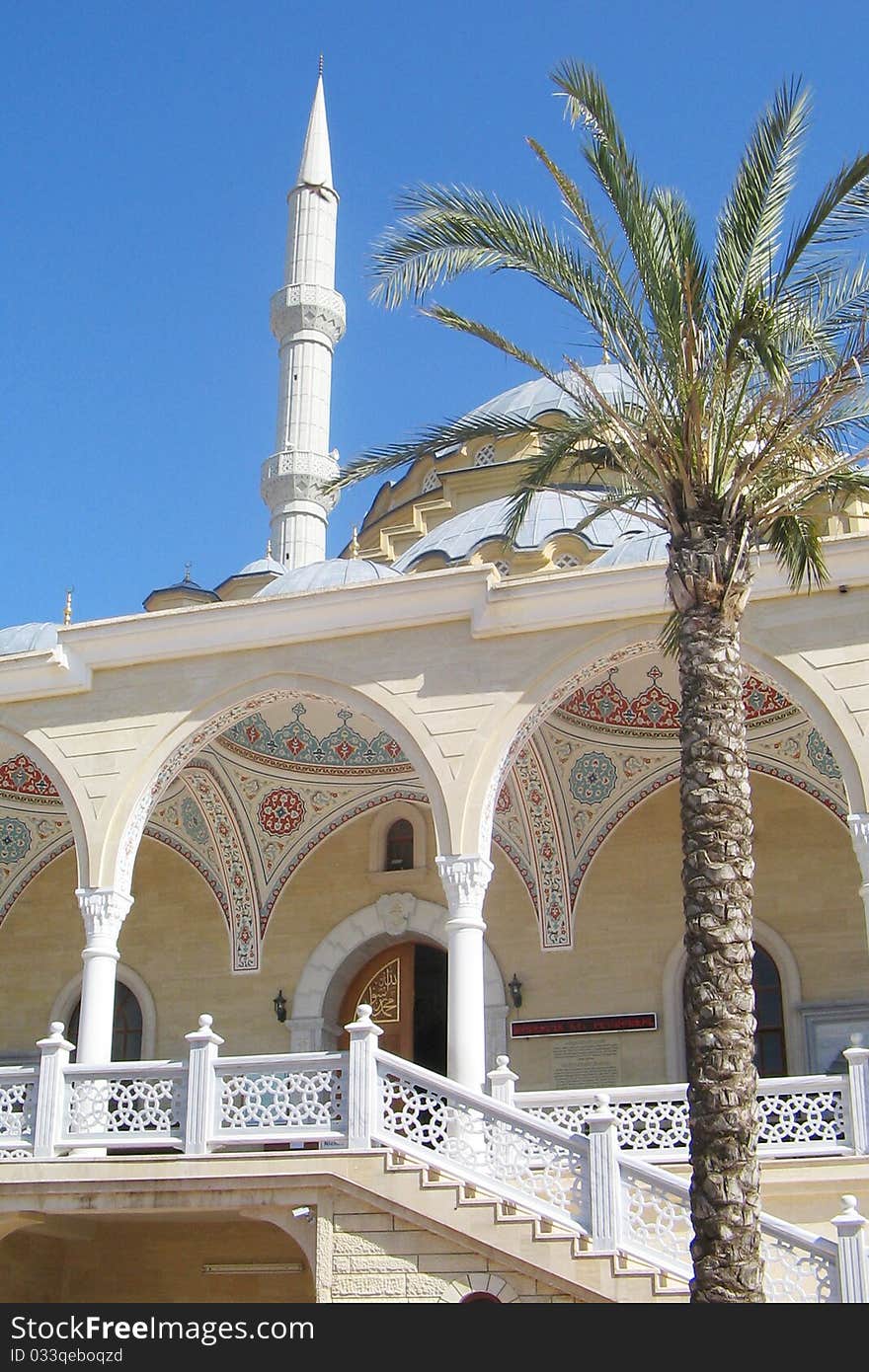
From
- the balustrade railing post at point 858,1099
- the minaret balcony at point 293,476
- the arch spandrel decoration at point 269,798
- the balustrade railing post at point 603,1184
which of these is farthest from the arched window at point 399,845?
the minaret balcony at point 293,476

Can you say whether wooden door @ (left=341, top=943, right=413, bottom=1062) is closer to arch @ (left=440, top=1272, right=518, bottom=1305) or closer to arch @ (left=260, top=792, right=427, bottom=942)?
arch @ (left=260, top=792, right=427, bottom=942)

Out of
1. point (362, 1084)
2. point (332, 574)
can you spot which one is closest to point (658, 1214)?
point (362, 1084)

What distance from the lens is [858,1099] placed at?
8.13 meters

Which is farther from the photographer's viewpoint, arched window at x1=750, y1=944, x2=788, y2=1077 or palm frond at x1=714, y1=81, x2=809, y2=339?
arched window at x1=750, y1=944, x2=788, y2=1077

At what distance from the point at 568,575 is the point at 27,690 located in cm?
361

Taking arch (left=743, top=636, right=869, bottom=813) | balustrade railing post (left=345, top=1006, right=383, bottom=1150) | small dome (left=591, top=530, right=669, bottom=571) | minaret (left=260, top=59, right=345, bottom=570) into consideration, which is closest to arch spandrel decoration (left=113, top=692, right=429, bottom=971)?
small dome (left=591, top=530, right=669, bottom=571)

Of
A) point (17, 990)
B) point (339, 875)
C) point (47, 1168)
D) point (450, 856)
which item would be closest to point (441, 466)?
point (339, 875)

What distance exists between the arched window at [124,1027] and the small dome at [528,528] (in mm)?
4085

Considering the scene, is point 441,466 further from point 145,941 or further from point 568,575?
point 568,575

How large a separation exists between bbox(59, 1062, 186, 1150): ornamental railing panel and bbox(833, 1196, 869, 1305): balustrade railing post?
3.48m

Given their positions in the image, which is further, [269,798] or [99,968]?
[269,798]

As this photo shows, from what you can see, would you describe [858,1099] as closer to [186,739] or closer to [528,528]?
[186,739]

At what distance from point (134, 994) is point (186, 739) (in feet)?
10.7

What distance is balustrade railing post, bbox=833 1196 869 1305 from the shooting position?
6555mm
